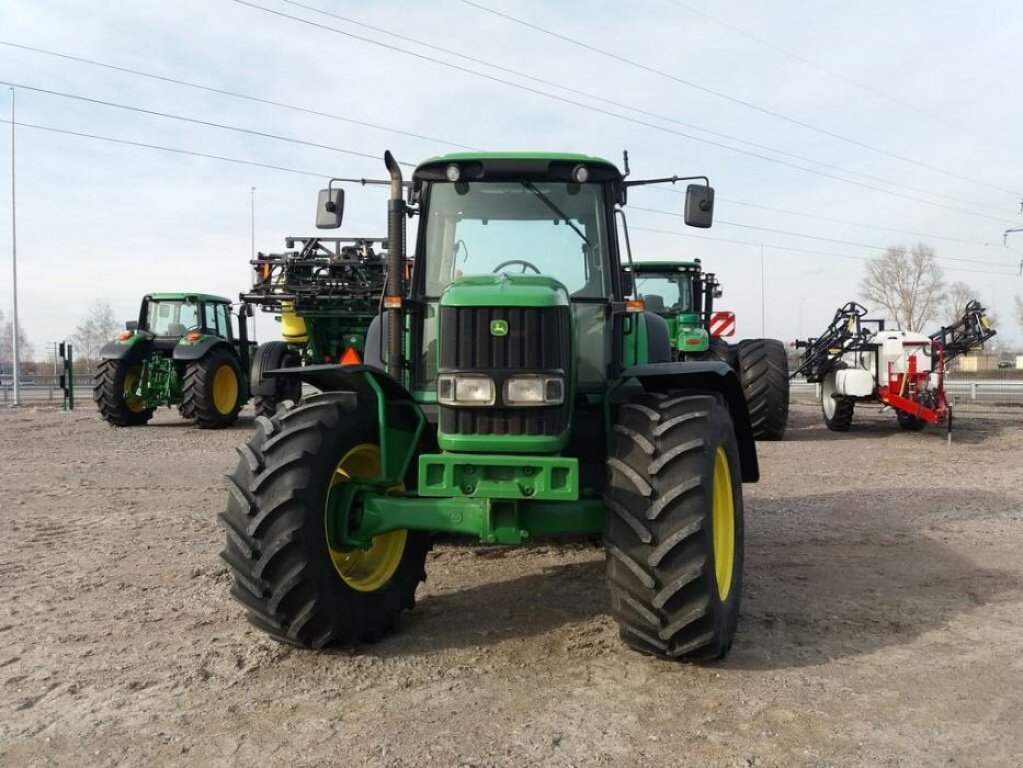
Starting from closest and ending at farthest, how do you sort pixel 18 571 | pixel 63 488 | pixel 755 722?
pixel 755 722 → pixel 18 571 → pixel 63 488

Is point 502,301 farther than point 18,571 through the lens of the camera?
No

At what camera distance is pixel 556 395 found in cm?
399

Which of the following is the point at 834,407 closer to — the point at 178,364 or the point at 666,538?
the point at 666,538

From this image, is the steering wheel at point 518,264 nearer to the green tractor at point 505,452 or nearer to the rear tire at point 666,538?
the green tractor at point 505,452

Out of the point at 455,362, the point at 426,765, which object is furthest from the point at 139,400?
the point at 426,765

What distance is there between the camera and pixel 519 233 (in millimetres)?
5027

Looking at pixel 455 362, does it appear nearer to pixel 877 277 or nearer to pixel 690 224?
pixel 690 224

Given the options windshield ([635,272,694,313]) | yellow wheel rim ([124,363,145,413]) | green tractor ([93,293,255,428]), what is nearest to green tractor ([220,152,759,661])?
windshield ([635,272,694,313])

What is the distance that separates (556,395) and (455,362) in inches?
19.8

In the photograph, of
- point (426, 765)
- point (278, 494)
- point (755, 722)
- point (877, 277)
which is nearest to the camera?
point (426, 765)

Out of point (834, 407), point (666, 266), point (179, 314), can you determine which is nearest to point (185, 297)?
point (179, 314)

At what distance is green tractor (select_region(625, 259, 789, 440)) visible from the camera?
12117mm

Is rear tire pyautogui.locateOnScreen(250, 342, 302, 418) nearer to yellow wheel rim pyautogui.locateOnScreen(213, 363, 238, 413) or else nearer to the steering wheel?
yellow wheel rim pyautogui.locateOnScreen(213, 363, 238, 413)

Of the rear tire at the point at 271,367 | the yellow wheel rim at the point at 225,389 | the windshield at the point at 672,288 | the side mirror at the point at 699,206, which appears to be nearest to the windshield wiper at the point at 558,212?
the side mirror at the point at 699,206
